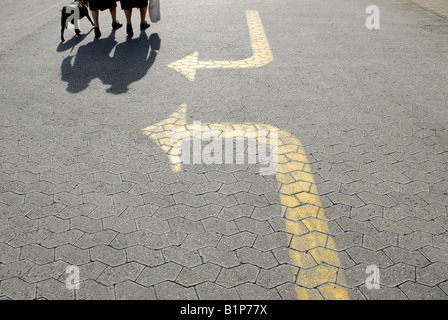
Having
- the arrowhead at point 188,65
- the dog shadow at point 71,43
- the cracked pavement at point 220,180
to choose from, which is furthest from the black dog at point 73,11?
the arrowhead at point 188,65

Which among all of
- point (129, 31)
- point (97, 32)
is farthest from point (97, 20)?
point (129, 31)

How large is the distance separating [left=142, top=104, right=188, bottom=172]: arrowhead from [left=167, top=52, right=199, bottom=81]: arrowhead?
163cm

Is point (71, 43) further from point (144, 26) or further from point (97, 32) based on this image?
point (144, 26)

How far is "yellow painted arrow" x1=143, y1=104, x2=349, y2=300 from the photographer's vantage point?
3.21m

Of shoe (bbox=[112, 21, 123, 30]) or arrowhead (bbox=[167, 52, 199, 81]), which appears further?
shoe (bbox=[112, 21, 123, 30])

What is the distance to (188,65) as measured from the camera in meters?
7.75

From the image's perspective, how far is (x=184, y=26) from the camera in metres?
10.2

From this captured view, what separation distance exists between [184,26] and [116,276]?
8412mm

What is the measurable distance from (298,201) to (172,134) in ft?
7.04

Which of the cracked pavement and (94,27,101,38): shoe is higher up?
(94,27,101,38): shoe

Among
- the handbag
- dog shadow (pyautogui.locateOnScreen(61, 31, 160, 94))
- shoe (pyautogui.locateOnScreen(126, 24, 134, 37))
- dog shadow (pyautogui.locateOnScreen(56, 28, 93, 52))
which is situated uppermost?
Answer: the handbag

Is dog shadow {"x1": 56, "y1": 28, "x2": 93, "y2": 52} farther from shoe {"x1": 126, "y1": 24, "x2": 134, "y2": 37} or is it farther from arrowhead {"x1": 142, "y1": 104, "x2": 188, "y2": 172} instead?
arrowhead {"x1": 142, "y1": 104, "x2": 188, "y2": 172}

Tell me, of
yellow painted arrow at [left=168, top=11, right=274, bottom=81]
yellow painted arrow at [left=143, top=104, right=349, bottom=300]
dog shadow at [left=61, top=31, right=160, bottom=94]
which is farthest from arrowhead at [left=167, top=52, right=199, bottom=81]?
yellow painted arrow at [left=143, top=104, right=349, bottom=300]
